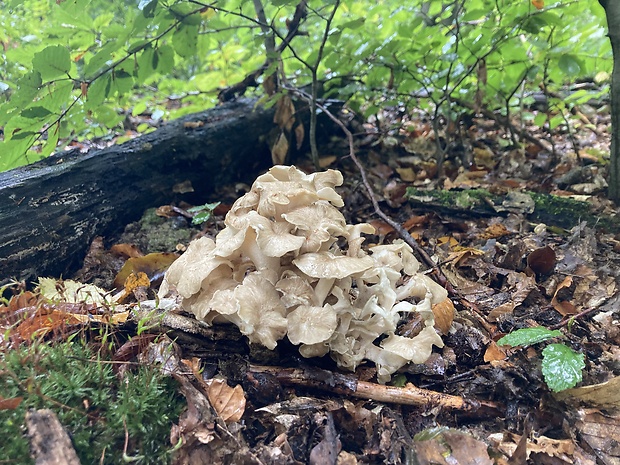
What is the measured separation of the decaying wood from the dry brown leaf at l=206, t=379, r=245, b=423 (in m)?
0.67

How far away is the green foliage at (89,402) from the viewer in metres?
1.81

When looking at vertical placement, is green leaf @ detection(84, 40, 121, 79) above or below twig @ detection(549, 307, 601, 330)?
above

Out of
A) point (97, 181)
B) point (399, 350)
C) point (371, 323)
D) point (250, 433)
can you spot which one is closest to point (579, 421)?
point (399, 350)

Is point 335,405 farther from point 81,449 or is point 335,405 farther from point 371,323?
point 81,449

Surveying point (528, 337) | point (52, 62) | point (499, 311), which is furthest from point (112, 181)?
point (528, 337)

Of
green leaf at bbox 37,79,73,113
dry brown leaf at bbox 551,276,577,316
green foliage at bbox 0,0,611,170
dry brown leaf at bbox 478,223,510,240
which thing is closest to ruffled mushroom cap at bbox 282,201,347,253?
dry brown leaf at bbox 551,276,577,316

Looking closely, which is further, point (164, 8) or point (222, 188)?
point (222, 188)

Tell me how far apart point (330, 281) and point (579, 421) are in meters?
1.54

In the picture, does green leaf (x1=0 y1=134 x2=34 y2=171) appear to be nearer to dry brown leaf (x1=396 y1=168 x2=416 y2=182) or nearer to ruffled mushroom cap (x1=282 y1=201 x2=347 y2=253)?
ruffled mushroom cap (x1=282 y1=201 x2=347 y2=253)

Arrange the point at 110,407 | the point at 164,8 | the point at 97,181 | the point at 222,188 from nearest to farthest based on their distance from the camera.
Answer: the point at 110,407 < the point at 164,8 < the point at 97,181 < the point at 222,188

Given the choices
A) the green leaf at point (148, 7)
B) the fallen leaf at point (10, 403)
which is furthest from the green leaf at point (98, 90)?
the fallen leaf at point (10, 403)

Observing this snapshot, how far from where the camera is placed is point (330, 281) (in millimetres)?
2469

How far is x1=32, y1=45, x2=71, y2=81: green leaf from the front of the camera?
315cm

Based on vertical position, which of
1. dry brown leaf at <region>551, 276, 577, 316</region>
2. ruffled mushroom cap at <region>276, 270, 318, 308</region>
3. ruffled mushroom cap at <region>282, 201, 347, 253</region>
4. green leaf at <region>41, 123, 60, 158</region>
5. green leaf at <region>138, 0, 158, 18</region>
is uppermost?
green leaf at <region>138, 0, 158, 18</region>
